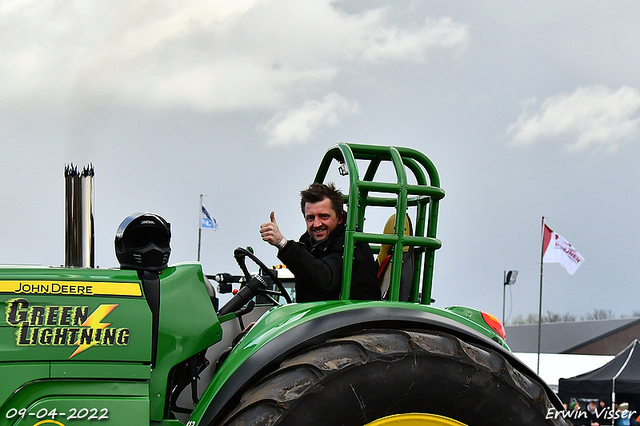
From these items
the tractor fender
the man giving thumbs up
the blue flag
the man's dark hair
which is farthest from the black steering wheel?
the blue flag

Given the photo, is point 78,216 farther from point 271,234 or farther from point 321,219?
point 321,219

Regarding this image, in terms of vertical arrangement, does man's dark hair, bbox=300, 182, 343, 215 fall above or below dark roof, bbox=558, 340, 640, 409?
above

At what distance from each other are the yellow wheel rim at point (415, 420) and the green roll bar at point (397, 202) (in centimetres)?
70

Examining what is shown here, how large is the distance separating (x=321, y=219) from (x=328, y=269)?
45cm

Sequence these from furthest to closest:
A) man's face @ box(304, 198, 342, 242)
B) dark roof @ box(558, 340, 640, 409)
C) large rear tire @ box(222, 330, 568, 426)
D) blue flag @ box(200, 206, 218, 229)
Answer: blue flag @ box(200, 206, 218, 229)
dark roof @ box(558, 340, 640, 409)
man's face @ box(304, 198, 342, 242)
large rear tire @ box(222, 330, 568, 426)

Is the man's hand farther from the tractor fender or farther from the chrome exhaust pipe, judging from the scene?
the chrome exhaust pipe

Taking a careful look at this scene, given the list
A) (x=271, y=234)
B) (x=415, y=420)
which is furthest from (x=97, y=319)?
(x=415, y=420)

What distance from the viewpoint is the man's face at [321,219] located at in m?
3.39

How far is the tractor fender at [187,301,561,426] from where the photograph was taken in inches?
94.4

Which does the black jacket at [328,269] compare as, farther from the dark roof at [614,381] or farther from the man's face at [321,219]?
the dark roof at [614,381]

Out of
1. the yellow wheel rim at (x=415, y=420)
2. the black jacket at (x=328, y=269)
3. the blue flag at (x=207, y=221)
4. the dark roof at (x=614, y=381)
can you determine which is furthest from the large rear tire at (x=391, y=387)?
the blue flag at (x=207, y=221)

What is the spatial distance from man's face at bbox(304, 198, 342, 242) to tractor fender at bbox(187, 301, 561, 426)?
701mm

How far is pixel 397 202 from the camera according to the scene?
3033mm

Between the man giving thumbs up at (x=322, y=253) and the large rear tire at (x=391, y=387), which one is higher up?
the man giving thumbs up at (x=322, y=253)
